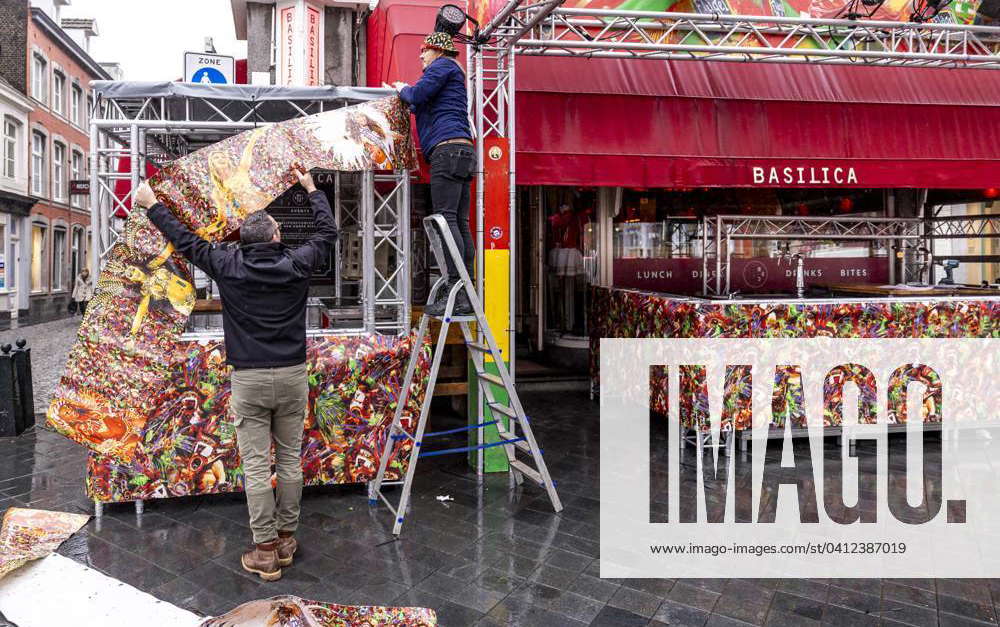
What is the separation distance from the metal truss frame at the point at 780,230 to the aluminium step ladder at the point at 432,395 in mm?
3956

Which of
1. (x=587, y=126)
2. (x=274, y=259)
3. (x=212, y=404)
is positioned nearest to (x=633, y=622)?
(x=274, y=259)

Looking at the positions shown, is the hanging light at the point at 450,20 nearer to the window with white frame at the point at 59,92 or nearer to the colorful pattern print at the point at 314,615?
the colorful pattern print at the point at 314,615

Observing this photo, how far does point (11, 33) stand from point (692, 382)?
2622 cm

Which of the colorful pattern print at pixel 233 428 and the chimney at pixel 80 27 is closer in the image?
the colorful pattern print at pixel 233 428

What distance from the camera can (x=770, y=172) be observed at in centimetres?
754

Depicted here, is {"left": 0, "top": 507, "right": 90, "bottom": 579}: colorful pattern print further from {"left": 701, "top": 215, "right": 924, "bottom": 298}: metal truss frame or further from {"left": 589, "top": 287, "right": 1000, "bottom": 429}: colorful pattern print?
{"left": 701, "top": 215, "right": 924, "bottom": 298}: metal truss frame

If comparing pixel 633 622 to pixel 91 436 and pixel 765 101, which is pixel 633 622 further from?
pixel 765 101

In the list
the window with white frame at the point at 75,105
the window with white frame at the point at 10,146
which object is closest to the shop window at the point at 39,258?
the window with white frame at the point at 10,146

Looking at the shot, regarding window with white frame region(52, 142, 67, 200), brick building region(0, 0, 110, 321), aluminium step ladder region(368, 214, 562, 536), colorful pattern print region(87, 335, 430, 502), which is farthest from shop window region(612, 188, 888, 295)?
window with white frame region(52, 142, 67, 200)

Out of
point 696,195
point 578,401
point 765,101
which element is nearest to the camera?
point 765,101

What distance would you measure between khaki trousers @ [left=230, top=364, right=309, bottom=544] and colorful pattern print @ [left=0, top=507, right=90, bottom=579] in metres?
1.38

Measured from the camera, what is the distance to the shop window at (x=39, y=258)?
2477 cm

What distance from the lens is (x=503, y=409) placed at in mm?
5152

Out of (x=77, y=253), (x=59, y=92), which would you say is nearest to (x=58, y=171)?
(x=59, y=92)
